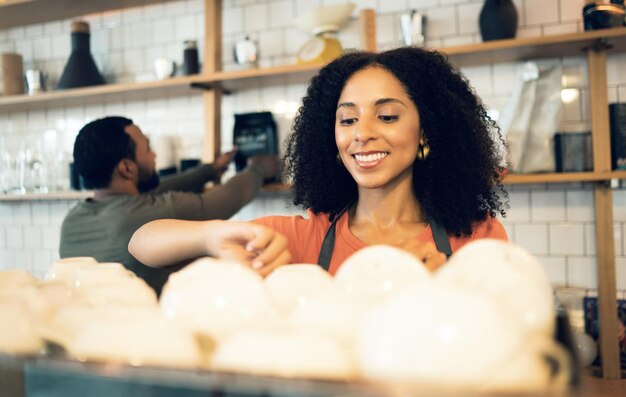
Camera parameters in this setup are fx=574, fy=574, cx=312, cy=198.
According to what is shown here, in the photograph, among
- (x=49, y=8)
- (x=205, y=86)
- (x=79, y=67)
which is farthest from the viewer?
(x=49, y=8)

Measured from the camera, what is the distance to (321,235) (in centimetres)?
153

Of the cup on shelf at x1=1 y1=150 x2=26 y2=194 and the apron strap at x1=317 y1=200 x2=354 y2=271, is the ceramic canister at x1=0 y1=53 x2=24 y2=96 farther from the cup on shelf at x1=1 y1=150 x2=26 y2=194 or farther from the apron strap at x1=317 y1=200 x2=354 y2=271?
the apron strap at x1=317 y1=200 x2=354 y2=271

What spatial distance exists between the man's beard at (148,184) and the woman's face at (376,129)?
3.29 ft

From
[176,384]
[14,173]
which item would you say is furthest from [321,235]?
[14,173]

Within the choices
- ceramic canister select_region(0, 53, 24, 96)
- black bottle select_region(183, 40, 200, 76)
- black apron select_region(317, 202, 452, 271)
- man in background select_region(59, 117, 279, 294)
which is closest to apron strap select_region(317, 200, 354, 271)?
black apron select_region(317, 202, 452, 271)

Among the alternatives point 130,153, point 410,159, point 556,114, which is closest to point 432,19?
point 556,114

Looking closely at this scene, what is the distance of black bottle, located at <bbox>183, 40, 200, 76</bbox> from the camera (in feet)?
8.36

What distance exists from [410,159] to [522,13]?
3.75ft

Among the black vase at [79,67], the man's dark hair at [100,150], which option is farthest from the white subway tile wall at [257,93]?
the man's dark hair at [100,150]

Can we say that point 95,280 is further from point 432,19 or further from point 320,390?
point 432,19

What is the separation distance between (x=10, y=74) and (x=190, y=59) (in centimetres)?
110

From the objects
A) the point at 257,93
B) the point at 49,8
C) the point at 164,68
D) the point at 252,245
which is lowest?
the point at 252,245

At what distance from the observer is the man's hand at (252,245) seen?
0.71m

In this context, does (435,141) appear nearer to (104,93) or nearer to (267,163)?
(267,163)
